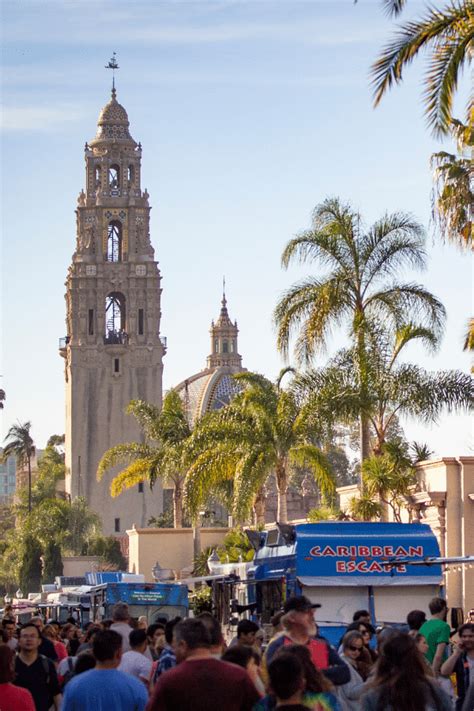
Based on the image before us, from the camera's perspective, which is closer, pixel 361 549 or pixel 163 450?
pixel 361 549

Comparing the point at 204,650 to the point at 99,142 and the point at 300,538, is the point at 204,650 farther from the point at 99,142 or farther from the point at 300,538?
the point at 99,142

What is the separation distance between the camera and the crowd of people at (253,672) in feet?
28.0

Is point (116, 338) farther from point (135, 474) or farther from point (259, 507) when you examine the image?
point (259, 507)

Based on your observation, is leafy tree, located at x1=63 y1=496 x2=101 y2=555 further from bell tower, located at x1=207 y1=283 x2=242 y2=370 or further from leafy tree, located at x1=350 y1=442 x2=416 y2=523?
bell tower, located at x1=207 y1=283 x2=242 y2=370

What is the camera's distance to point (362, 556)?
2286 cm

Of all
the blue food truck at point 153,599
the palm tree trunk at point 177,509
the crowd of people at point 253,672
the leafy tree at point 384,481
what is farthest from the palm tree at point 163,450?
the crowd of people at point 253,672

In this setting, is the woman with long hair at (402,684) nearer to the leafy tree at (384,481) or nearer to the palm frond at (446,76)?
the palm frond at (446,76)

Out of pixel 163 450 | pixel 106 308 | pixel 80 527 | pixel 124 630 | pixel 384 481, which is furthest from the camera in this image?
pixel 106 308

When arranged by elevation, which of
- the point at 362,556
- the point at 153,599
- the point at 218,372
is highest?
the point at 218,372

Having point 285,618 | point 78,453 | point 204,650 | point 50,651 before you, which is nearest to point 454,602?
point 50,651

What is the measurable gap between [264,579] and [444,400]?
12.5 metres

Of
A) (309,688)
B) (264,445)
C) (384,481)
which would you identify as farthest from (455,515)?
(309,688)

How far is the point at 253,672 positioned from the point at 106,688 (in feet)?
3.17

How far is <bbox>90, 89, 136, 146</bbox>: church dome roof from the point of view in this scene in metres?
123
